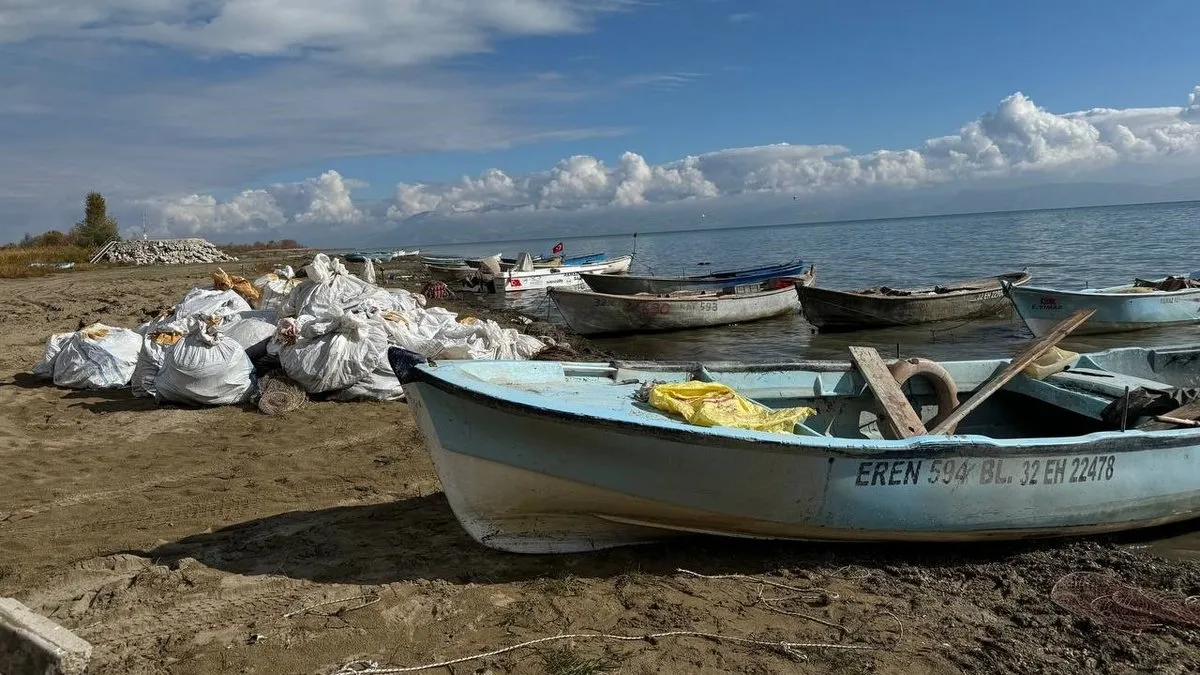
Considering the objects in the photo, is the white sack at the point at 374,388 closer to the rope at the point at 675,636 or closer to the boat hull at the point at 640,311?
the rope at the point at 675,636

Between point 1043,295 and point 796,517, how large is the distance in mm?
12392

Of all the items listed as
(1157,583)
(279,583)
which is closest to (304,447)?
(279,583)

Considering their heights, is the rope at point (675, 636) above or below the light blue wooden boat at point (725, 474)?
below

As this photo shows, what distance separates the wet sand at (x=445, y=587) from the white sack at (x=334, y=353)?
6.11ft

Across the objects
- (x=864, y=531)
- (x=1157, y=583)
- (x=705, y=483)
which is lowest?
(x=1157, y=583)

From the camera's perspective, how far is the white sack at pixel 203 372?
8.00 m

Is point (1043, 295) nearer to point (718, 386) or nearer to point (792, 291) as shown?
point (792, 291)

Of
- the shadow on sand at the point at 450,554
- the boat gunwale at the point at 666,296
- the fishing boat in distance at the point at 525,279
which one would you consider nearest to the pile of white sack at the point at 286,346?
the shadow on sand at the point at 450,554

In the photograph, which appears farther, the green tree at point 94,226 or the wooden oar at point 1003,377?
the green tree at point 94,226

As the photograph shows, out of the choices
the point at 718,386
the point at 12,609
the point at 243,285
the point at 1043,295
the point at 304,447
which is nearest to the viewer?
the point at 12,609

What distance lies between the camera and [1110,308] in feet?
48.7

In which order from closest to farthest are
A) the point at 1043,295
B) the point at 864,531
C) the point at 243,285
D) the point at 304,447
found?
1. the point at 864,531
2. the point at 304,447
3. the point at 243,285
4. the point at 1043,295

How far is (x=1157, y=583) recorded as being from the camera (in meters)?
4.66

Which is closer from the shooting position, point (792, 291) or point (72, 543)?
point (72, 543)
